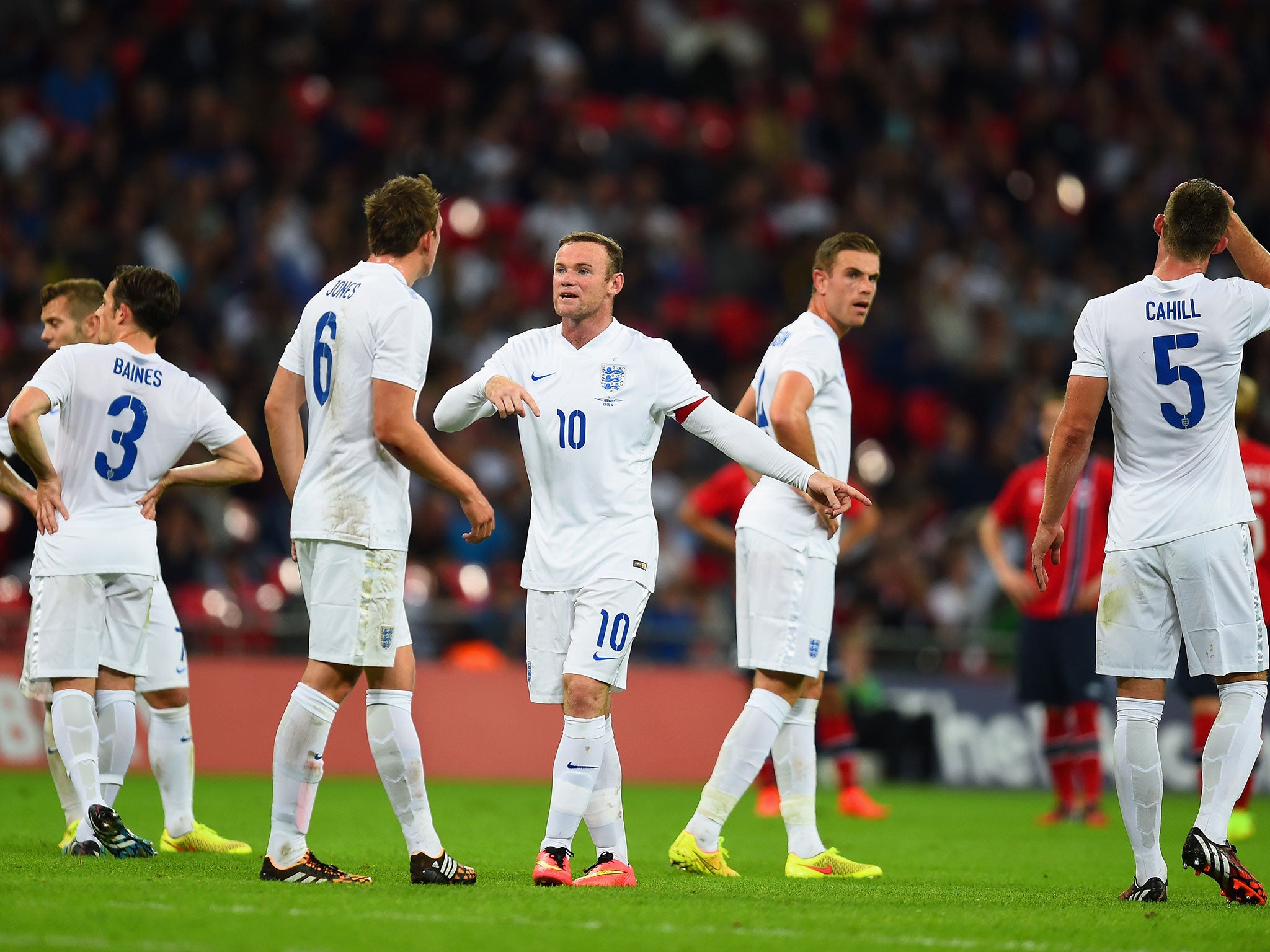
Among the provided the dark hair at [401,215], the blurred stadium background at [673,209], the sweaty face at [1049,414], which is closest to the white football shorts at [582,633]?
the dark hair at [401,215]

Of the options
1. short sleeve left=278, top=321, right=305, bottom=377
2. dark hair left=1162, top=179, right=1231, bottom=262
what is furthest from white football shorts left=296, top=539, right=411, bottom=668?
dark hair left=1162, top=179, right=1231, bottom=262

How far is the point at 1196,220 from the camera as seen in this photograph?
20.7 ft

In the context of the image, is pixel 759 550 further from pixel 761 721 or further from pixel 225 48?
pixel 225 48

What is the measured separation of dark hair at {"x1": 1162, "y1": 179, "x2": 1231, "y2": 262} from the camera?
20.6ft

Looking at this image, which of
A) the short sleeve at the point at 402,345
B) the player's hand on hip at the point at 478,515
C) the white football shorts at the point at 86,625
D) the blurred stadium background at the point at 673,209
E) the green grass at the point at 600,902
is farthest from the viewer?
the blurred stadium background at the point at 673,209

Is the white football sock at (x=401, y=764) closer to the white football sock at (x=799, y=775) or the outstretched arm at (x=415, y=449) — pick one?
the outstretched arm at (x=415, y=449)

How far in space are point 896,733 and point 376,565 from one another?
9.94 meters

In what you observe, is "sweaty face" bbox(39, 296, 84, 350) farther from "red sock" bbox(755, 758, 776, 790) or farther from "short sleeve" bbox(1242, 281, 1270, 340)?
"red sock" bbox(755, 758, 776, 790)

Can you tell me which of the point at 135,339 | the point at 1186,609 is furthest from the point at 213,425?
the point at 1186,609

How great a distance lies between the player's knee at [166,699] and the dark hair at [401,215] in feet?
8.18

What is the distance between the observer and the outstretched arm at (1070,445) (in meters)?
6.32

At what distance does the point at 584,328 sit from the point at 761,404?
1.33 metres

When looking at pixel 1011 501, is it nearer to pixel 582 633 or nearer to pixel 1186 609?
pixel 1186 609

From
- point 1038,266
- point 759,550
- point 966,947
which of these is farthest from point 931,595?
point 966,947
